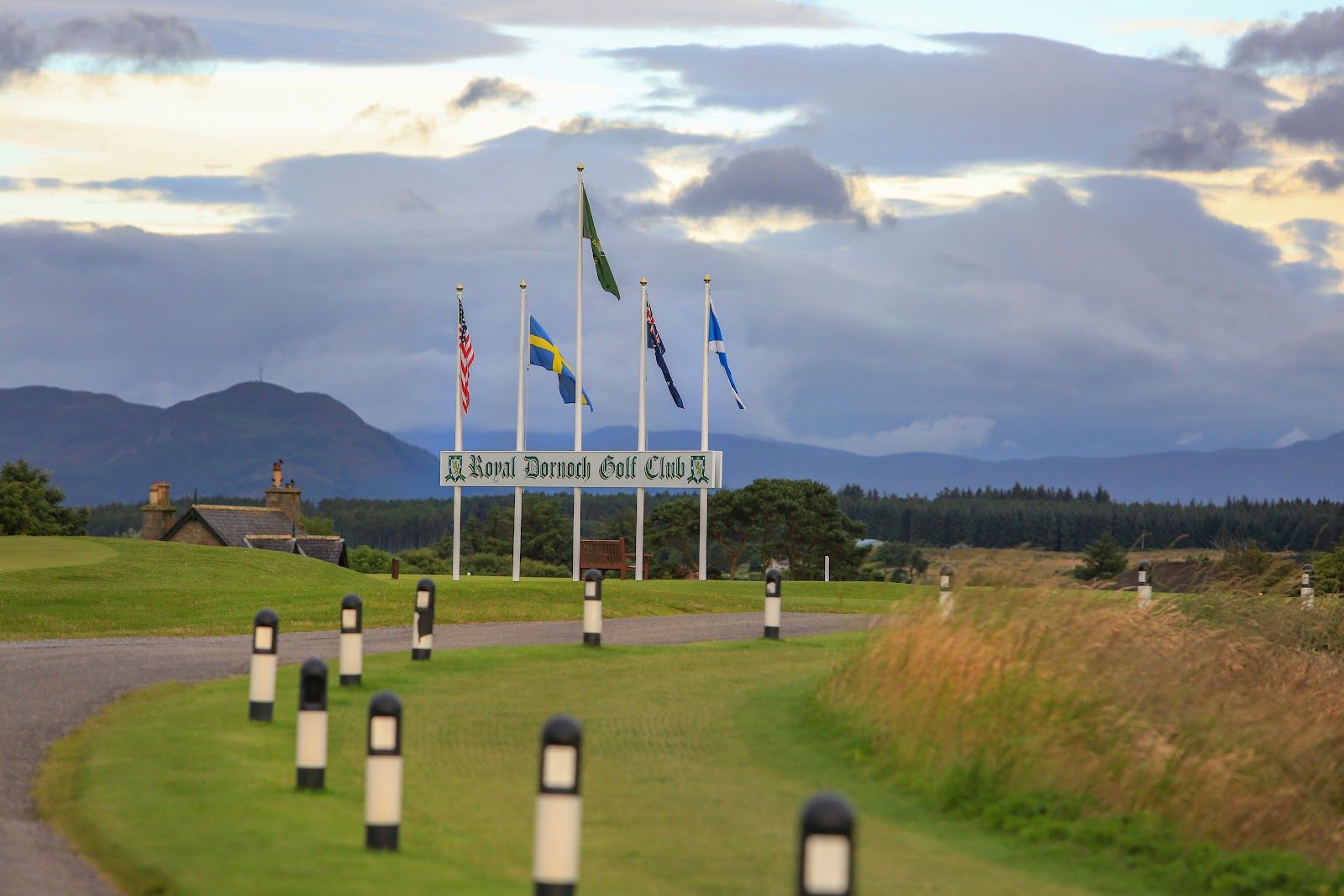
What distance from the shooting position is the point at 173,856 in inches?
321

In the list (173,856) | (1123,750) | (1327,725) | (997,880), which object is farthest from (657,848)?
(1327,725)

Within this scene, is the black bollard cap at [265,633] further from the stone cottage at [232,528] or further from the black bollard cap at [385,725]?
the stone cottage at [232,528]

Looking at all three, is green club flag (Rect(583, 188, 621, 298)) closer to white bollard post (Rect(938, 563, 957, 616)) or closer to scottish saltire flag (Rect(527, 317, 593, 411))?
scottish saltire flag (Rect(527, 317, 593, 411))

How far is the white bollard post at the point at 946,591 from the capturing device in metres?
14.3

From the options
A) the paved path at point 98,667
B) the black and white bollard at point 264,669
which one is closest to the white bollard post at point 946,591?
the paved path at point 98,667

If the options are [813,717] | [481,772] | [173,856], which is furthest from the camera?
[813,717]

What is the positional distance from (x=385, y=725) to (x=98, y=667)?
9469 millimetres

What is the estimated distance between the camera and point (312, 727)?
9719 mm

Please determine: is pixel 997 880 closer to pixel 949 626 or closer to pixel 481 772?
pixel 481 772

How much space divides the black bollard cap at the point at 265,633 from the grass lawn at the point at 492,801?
0.65m

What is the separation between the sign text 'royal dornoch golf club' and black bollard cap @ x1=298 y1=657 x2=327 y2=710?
28.0 metres

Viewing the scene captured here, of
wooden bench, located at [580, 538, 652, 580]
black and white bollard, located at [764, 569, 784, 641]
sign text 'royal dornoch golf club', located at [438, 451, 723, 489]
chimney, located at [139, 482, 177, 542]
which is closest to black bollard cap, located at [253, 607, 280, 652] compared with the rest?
black and white bollard, located at [764, 569, 784, 641]

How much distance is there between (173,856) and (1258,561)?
25.9 metres

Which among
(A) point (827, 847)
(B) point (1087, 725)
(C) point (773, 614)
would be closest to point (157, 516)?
(C) point (773, 614)
